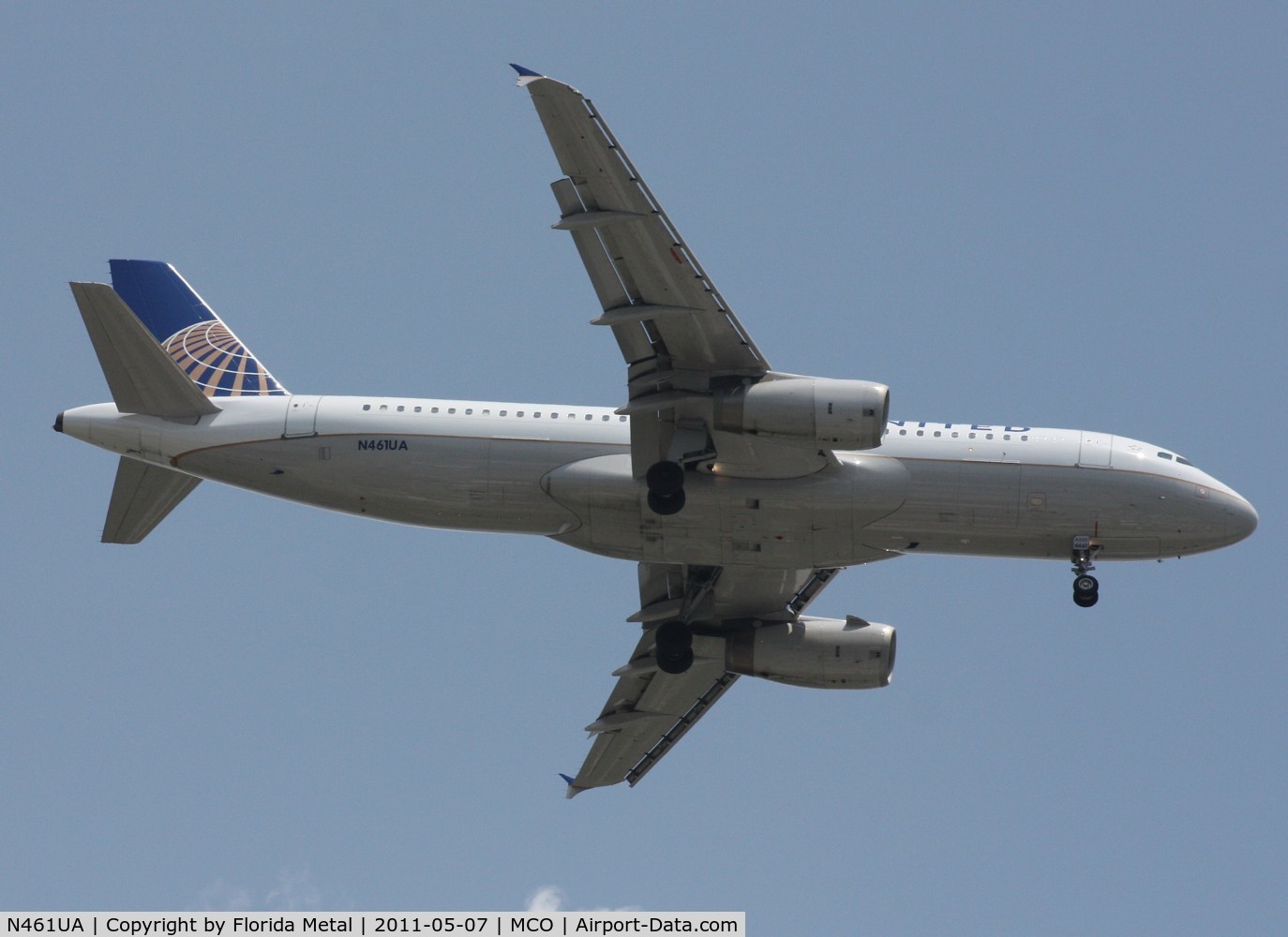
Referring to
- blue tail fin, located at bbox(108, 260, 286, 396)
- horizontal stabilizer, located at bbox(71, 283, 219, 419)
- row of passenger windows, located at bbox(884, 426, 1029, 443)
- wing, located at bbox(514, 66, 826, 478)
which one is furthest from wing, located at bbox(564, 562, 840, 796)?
horizontal stabilizer, located at bbox(71, 283, 219, 419)

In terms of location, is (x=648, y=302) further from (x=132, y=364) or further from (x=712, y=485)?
(x=132, y=364)

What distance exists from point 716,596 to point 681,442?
8334 millimetres

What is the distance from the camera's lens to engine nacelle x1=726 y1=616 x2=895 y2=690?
46.4 metres

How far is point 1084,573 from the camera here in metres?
41.3

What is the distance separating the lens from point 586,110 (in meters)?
34.5

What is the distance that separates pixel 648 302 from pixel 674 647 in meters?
10.8

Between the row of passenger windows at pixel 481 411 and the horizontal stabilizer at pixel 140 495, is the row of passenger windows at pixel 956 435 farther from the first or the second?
the horizontal stabilizer at pixel 140 495

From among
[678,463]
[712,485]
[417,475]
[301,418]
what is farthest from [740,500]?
[301,418]

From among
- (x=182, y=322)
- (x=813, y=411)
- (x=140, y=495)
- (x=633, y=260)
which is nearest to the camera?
(x=633, y=260)

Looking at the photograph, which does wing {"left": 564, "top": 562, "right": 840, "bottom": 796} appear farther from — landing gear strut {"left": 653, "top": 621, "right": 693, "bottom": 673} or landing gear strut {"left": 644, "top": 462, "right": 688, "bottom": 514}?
landing gear strut {"left": 644, "top": 462, "right": 688, "bottom": 514}

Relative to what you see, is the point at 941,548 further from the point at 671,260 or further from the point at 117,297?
the point at 117,297

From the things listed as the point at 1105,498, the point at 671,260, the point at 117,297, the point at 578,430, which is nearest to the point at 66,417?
the point at 117,297

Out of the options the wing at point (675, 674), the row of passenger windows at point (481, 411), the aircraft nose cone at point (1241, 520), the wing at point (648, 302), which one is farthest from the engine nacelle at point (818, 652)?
the aircraft nose cone at point (1241, 520)

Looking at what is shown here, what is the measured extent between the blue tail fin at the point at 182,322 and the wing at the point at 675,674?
11.3 metres
